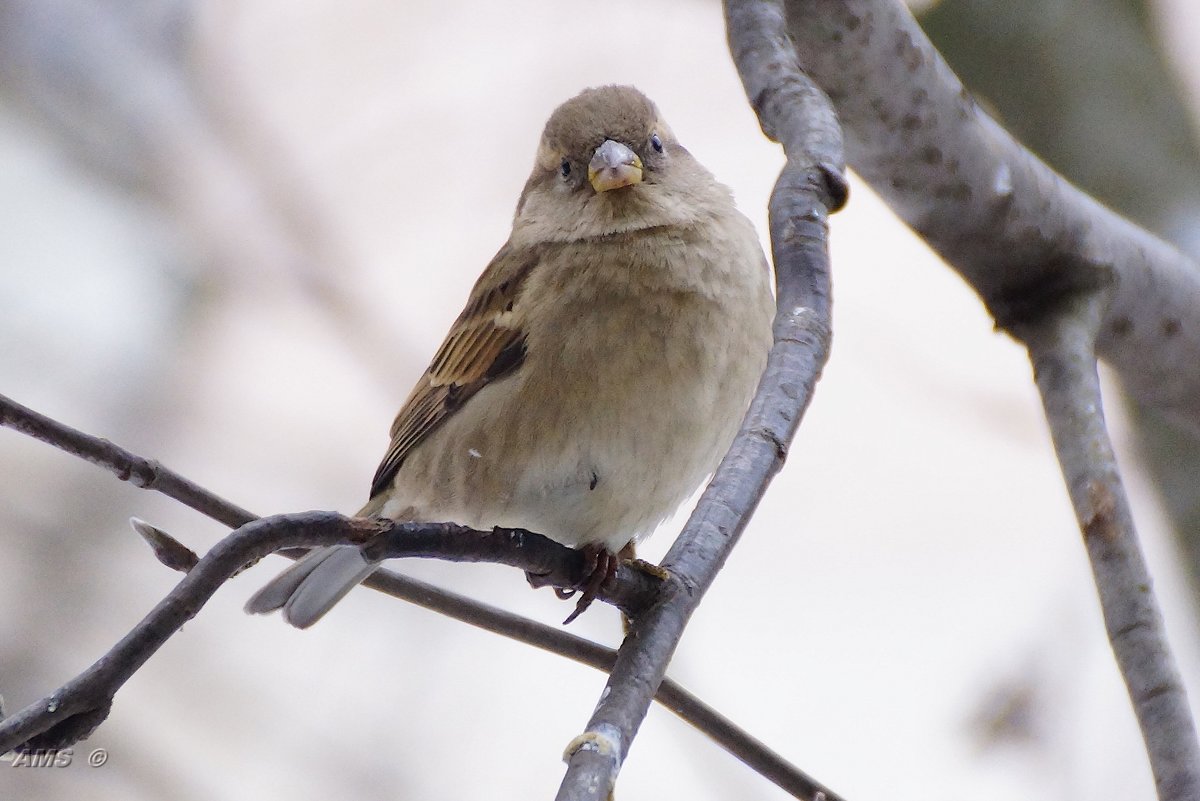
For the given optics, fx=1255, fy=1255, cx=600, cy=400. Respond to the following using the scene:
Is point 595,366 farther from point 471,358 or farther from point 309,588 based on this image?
point 309,588

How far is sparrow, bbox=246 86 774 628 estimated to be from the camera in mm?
2516

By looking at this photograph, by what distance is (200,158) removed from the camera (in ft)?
14.0

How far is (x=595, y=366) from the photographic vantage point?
2523 mm

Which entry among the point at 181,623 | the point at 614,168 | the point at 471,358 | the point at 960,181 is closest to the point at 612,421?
the point at 471,358

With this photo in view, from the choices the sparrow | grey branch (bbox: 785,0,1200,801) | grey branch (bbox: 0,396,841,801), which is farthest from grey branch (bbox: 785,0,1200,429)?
grey branch (bbox: 0,396,841,801)

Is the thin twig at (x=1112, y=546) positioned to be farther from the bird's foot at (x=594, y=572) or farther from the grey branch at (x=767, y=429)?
the bird's foot at (x=594, y=572)

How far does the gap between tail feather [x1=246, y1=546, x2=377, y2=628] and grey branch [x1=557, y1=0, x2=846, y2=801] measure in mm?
1254

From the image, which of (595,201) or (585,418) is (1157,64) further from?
(585,418)

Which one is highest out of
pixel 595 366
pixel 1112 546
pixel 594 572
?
pixel 595 366

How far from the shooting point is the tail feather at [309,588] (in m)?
2.62

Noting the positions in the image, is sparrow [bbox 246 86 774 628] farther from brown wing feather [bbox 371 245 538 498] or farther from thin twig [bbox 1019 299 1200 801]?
thin twig [bbox 1019 299 1200 801]

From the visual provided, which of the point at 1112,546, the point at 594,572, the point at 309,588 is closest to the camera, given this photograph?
the point at 594,572

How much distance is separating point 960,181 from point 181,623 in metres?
1.93

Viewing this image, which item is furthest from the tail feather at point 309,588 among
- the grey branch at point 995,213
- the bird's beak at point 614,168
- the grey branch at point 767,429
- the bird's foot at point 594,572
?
the grey branch at point 995,213
